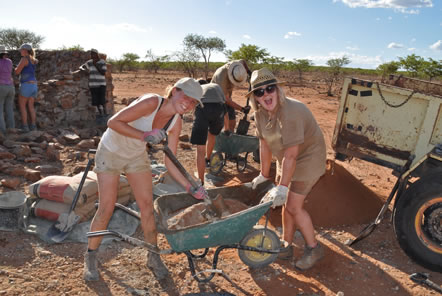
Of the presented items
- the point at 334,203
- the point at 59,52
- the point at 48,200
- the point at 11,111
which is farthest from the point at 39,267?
the point at 59,52

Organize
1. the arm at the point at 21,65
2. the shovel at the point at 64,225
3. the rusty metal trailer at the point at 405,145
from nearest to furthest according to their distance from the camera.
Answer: the rusty metal trailer at the point at 405,145 < the shovel at the point at 64,225 < the arm at the point at 21,65

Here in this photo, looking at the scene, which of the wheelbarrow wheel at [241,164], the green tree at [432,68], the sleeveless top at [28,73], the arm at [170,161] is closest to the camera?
the arm at [170,161]

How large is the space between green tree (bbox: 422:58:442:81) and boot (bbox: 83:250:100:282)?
2819 centimetres

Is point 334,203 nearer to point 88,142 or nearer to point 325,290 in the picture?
point 325,290

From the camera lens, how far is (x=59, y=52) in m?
9.66

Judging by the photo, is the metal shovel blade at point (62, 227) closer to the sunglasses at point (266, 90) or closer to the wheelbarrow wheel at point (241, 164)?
the sunglasses at point (266, 90)

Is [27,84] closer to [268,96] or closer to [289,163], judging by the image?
[268,96]

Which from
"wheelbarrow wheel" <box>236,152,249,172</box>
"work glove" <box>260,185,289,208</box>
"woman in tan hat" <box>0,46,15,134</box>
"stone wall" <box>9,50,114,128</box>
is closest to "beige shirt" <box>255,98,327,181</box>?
"work glove" <box>260,185,289,208</box>

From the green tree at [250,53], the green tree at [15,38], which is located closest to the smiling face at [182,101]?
the green tree at [250,53]

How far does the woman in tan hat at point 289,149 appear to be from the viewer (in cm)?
266

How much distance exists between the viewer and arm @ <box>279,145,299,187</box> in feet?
8.80

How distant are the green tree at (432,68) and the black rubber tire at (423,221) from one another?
1032 inches

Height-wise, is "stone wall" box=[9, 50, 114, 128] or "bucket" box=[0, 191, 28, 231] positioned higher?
"stone wall" box=[9, 50, 114, 128]

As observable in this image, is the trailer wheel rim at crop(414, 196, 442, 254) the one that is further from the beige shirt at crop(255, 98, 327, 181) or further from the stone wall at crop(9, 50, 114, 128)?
the stone wall at crop(9, 50, 114, 128)
